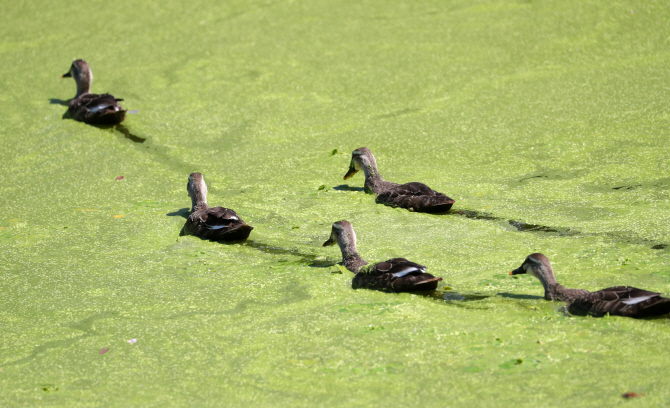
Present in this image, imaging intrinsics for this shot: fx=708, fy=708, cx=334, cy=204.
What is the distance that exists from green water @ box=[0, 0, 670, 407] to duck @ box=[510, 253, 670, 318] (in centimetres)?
8

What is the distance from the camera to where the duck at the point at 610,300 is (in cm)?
359

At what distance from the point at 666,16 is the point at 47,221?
7.39 meters

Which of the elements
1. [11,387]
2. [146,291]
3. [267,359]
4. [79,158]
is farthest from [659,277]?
[79,158]

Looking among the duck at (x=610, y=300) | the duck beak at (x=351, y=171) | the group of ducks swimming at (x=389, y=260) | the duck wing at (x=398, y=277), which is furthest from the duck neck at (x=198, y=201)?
the duck at (x=610, y=300)

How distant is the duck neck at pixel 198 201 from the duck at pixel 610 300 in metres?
2.83

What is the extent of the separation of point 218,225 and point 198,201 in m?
0.53

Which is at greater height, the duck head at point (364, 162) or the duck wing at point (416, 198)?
the duck head at point (364, 162)

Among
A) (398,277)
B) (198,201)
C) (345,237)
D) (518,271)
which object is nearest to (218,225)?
(198,201)

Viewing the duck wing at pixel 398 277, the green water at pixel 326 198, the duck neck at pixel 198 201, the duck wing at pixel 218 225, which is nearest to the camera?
the green water at pixel 326 198

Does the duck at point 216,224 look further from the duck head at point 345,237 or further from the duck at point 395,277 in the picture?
the duck at point 395,277

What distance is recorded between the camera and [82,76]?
26.6 feet

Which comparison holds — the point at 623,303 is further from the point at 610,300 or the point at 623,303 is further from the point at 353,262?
the point at 353,262

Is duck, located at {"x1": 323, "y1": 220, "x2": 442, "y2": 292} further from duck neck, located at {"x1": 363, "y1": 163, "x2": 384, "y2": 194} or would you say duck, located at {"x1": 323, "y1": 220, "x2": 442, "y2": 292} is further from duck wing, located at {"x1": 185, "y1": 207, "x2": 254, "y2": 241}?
duck neck, located at {"x1": 363, "y1": 163, "x2": 384, "y2": 194}

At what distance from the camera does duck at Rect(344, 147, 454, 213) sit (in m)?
5.54
